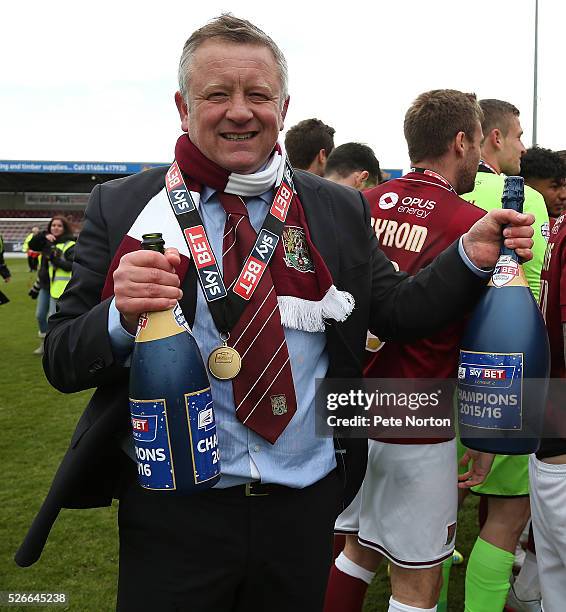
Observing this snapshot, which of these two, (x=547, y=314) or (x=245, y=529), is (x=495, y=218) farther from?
(x=245, y=529)

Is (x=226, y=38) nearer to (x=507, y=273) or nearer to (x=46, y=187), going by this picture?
(x=507, y=273)

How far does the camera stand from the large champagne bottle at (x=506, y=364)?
1628 mm

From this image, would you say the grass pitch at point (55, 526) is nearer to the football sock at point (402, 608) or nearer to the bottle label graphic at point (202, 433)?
the bottle label graphic at point (202, 433)

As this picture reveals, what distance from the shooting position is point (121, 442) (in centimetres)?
161

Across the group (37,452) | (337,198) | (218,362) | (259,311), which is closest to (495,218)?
(337,198)

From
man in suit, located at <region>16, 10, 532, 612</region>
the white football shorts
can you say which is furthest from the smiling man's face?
the white football shorts

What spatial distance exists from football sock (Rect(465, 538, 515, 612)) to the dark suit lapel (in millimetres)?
1590

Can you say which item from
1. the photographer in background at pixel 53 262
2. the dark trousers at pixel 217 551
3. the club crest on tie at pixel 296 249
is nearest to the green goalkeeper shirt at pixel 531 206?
the club crest on tie at pixel 296 249

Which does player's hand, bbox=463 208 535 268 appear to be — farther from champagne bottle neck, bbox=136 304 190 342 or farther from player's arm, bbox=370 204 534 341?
champagne bottle neck, bbox=136 304 190 342

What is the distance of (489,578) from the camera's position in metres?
2.64

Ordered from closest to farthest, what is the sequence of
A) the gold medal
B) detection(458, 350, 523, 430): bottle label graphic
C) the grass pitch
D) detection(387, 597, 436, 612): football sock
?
the gold medal → detection(458, 350, 523, 430): bottle label graphic → detection(387, 597, 436, 612): football sock → the grass pitch

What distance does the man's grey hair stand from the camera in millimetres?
1529

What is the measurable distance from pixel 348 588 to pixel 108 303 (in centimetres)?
171

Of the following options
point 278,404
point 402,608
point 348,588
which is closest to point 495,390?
point 278,404
